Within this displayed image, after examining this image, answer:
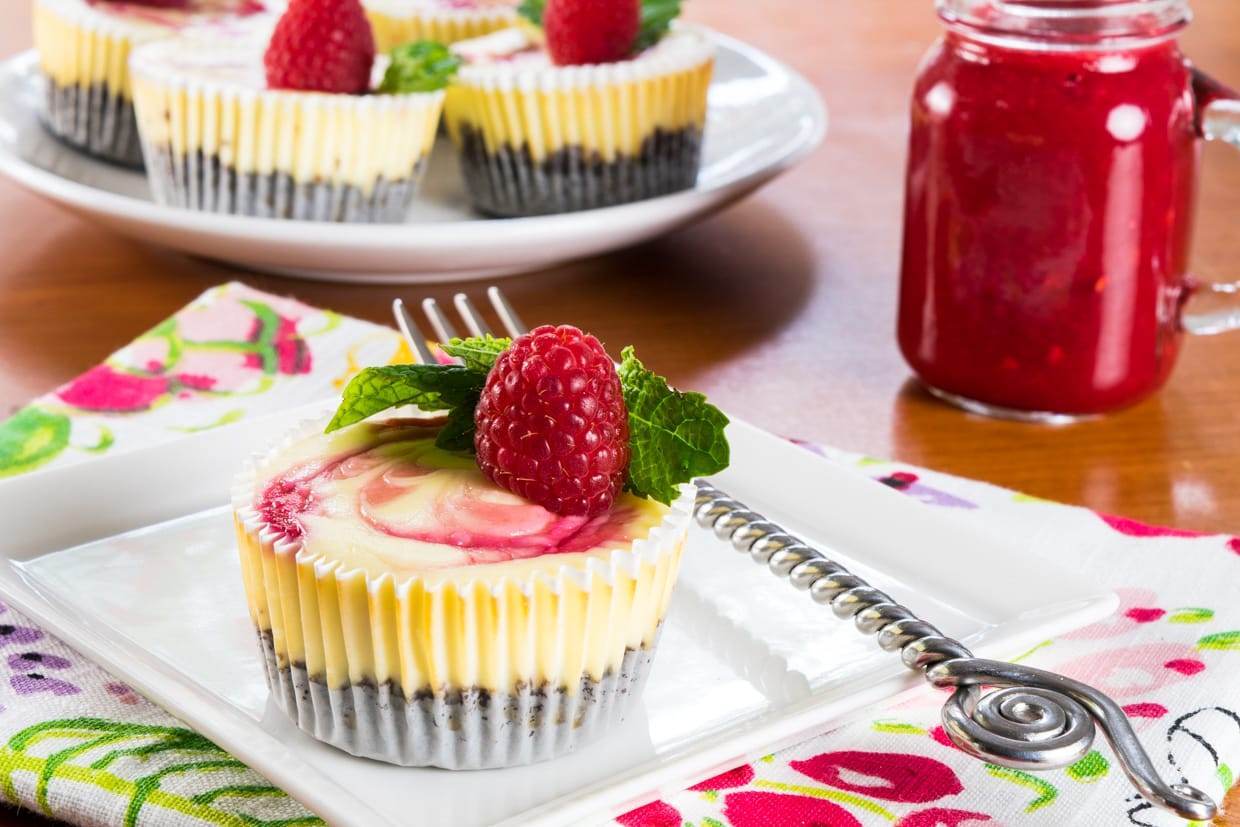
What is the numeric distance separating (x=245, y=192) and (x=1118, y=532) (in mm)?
841

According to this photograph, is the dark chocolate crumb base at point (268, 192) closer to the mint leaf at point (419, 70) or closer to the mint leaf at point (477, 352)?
the mint leaf at point (419, 70)

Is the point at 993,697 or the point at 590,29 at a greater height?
the point at 590,29

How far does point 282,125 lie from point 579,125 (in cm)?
26

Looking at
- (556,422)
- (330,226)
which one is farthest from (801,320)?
(556,422)

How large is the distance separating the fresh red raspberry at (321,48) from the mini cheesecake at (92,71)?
0.87 feet

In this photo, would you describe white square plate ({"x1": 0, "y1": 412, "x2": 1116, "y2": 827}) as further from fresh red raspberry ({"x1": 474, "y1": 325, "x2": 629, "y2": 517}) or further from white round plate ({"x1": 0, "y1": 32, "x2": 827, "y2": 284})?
white round plate ({"x1": 0, "y1": 32, "x2": 827, "y2": 284})

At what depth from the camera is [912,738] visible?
2.72ft

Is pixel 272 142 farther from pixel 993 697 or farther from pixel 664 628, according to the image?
pixel 993 697

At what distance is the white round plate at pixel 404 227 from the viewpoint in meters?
1.38

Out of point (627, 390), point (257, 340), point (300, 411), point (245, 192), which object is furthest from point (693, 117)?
point (627, 390)

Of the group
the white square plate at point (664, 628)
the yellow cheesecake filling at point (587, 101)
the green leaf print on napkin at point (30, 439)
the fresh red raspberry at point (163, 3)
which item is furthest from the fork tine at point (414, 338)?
the fresh red raspberry at point (163, 3)

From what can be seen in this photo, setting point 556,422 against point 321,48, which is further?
point 321,48

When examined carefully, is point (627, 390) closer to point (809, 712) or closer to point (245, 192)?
point (809, 712)

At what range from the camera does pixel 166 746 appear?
81cm
